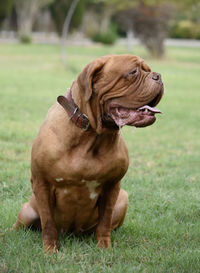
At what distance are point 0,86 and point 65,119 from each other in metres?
11.0

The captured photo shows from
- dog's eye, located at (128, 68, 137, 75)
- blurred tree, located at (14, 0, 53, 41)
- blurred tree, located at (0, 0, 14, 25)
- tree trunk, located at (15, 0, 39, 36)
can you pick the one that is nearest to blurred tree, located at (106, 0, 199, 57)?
blurred tree, located at (0, 0, 14, 25)

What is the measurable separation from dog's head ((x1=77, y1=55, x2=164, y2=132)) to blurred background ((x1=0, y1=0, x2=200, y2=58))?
19.3 metres

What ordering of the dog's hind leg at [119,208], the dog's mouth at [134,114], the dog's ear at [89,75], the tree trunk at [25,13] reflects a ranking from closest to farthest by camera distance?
the dog's ear at [89,75] < the dog's mouth at [134,114] < the dog's hind leg at [119,208] < the tree trunk at [25,13]

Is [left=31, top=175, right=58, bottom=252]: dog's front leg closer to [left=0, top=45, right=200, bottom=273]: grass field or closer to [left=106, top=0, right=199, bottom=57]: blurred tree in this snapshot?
[left=0, top=45, right=200, bottom=273]: grass field

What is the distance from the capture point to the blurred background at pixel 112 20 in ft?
104

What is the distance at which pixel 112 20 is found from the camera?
6222cm

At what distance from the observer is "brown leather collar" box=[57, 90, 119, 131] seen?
333 centimetres

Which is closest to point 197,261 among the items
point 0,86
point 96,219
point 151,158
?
point 96,219

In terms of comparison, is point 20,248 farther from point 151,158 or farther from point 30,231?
point 151,158

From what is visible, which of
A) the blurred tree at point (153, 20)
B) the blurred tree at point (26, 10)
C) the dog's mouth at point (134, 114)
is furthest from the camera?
the blurred tree at point (26, 10)

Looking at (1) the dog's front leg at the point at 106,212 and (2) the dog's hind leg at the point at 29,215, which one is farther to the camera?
(2) the dog's hind leg at the point at 29,215

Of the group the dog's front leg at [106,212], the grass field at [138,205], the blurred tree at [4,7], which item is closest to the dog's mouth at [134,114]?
the dog's front leg at [106,212]

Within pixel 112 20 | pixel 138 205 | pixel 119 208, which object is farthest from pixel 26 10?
pixel 119 208

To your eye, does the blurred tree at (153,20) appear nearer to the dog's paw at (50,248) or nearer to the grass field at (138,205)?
the grass field at (138,205)
